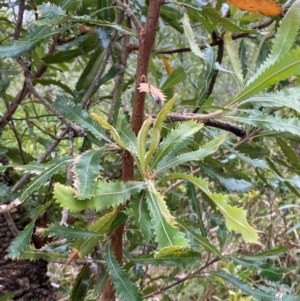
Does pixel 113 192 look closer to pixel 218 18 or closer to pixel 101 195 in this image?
pixel 101 195

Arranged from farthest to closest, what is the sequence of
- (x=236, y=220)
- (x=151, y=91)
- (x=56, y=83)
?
(x=56, y=83)
(x=151, y=91)
(x=236, y=220)

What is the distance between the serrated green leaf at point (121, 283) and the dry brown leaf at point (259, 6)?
41cm

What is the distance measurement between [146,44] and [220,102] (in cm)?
209

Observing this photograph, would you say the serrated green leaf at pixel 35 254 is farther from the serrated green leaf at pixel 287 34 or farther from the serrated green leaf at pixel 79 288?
the serrated green leaf at pixel 287 34

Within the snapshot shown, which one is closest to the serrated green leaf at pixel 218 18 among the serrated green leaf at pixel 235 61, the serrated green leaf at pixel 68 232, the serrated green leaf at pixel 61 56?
the serrated green leaf at pixel 235 61

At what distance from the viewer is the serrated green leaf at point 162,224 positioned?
47 cm

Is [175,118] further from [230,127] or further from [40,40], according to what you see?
[40,40]

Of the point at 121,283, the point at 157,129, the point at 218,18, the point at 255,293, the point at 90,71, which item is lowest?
the point at 255,293

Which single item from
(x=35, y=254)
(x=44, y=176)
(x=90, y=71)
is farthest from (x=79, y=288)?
(x=90, y=71)

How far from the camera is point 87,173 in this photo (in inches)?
21.1

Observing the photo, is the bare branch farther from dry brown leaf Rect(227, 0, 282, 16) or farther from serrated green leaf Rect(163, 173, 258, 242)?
serrated green leaf Rect(163, 173, 258, 242)

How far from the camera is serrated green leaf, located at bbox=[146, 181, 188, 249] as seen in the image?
1.53ft

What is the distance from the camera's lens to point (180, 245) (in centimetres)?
45

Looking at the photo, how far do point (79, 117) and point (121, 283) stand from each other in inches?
9.7
